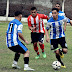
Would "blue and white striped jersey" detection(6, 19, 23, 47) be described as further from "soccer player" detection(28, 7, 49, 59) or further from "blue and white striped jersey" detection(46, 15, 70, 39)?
"soccer player" detection(28, 7, 49, 59)

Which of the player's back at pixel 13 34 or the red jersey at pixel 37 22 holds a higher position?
the red jersey at pixel 37 22

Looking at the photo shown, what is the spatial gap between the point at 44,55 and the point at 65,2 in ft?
90.0

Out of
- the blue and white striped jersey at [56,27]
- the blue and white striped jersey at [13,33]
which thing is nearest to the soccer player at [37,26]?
the blue and white striped jersey at [56,27]

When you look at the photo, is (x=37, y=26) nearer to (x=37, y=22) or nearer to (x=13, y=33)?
(x=37, y=22)

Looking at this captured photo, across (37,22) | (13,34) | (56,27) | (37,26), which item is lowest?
(13,34)

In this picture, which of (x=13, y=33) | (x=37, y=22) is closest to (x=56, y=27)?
(x=13, y=33)

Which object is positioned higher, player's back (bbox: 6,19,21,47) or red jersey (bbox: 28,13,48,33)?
red jersey (bbox: 28,13,48,33)

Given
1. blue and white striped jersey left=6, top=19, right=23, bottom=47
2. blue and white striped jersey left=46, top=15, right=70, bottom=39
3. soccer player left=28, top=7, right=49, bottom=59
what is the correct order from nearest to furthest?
blue and white striped jersey left=6, top=19, right=23, bottom=47 < blue and white striped jersey left=46, top=15, right=70, bottom=39 < soccer player left=28, top=7, right=49, bottom=59

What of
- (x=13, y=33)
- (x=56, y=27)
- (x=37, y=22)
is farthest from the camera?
(x=37, y=22)

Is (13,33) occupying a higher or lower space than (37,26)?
lower

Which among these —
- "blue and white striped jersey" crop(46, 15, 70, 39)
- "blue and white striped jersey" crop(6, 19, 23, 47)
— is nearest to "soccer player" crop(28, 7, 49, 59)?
"blue and white striped jersey" crop(46, 15, 70, 39)

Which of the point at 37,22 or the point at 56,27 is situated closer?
the point at 56,27

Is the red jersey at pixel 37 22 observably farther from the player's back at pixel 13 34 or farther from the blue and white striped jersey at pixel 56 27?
the player's back at pixel 13 34

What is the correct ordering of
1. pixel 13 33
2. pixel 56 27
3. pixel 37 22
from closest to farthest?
1. pixel 13 33
2. pixel 56 27
3. pixel 37 22
